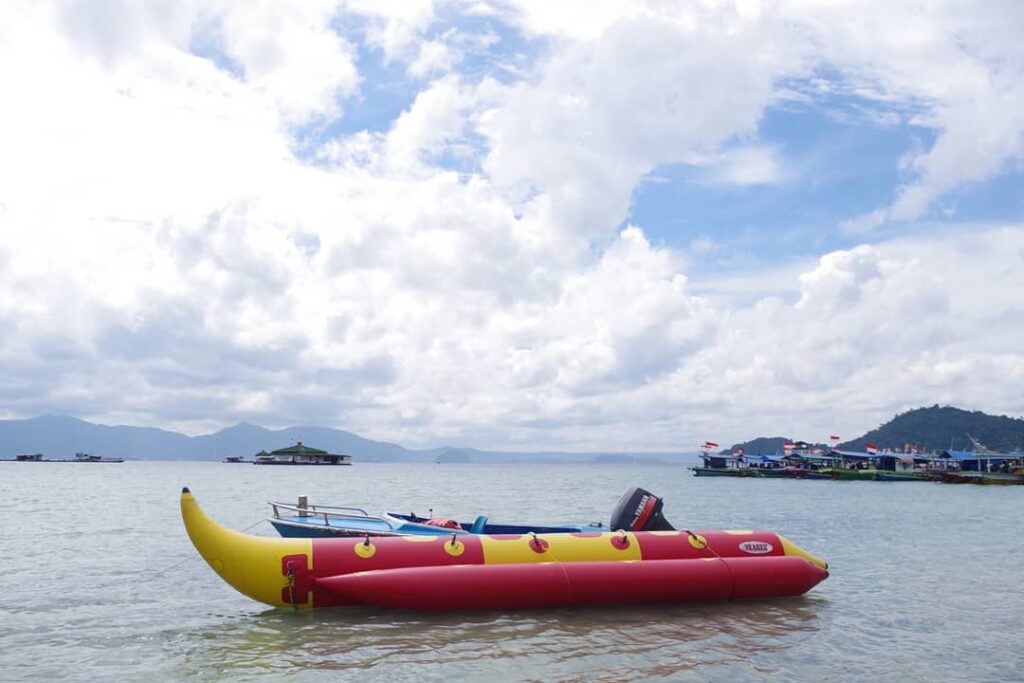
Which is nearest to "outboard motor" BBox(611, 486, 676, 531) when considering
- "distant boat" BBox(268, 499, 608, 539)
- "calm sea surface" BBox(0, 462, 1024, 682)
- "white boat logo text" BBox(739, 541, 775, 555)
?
"distant boat" BBox(268, 499, 608, 539)

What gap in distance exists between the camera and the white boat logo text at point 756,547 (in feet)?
58.0

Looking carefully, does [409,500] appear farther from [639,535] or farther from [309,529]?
[639,535]

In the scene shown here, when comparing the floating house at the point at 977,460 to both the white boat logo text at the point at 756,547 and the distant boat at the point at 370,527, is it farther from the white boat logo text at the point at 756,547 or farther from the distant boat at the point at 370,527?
the distant boat at the point at 370,527

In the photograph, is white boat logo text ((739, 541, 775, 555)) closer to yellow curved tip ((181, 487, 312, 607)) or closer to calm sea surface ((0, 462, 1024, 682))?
calm sea surface ((0, 462, 1024, 682))

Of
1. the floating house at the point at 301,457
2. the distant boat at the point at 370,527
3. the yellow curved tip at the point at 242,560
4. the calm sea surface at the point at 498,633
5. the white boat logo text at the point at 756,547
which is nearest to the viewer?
the calm sea surface at the point at 498,633

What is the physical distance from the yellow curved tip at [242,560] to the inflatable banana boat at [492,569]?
18 millimetres

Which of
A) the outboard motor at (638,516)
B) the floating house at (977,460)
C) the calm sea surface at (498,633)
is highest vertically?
the outboard motor at (638,516)

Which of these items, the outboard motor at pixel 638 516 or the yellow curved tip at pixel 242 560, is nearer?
the yellow curved tip at pixel 242 560

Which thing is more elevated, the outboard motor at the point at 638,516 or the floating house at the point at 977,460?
the outboard motor at the point at 638,516

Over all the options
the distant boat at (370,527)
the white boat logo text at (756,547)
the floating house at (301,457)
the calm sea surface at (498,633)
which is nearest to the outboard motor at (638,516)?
the distant boat at (370,527)

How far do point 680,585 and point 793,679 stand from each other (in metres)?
3.68

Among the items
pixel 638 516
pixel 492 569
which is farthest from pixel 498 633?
pixel 638 516

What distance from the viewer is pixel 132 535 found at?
3147 centimetres

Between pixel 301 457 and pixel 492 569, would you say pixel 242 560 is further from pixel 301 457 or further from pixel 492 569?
pixel 301 457
